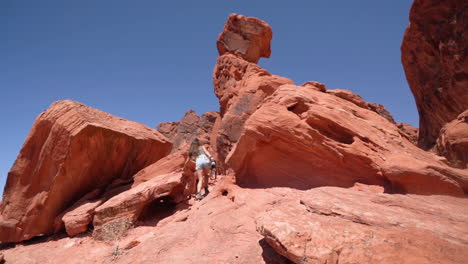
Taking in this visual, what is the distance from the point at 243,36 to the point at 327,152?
9.88 metres

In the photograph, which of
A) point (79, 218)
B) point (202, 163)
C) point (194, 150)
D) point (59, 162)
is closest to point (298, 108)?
point (202, 163)

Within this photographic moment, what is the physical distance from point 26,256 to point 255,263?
6.30m

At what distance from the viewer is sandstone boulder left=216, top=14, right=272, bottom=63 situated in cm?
1358

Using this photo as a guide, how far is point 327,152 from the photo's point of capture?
5473 mm

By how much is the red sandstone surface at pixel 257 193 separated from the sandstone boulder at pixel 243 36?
4173 millimetres

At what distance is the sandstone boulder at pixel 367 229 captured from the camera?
267 cm

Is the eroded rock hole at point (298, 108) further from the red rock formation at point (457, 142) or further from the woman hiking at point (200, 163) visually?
the red rock formation at point (457, 142)

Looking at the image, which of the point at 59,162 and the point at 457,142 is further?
the point at 457,142

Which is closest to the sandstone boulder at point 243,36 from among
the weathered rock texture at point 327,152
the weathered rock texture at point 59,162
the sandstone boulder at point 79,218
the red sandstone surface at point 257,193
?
→ the red sandstone surface at point 257,193

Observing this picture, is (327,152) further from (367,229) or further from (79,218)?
(79,218)

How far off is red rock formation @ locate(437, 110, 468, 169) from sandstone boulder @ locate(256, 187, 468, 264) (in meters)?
6.56

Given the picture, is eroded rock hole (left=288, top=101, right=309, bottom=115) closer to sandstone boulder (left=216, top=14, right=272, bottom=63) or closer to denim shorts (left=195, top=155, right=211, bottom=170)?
denim shorts (left=195, top=155, right=211, bottom=170)

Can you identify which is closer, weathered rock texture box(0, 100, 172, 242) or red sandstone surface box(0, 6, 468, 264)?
red sandstone surface box(0, 6, 468, 264)

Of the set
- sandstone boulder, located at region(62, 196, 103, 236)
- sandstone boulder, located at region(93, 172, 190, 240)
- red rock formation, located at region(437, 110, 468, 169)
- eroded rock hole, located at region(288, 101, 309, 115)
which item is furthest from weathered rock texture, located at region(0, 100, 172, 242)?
red rock formation, located at region(437, 110, 468, 169)
